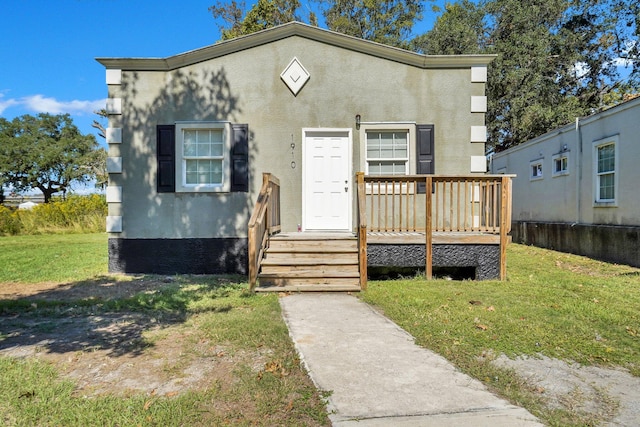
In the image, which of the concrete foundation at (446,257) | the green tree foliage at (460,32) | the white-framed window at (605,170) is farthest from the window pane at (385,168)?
the green tree foliage at (460,32)

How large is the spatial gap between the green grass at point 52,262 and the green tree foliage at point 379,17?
650 inches

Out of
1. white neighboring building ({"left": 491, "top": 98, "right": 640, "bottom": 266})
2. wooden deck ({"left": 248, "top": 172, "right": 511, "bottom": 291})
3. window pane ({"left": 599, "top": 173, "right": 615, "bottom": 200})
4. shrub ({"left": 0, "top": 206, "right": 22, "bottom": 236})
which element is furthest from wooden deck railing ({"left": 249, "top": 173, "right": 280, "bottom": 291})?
shrub ({"left": 0, "top": 206, "right": 22, "bottom": 236})

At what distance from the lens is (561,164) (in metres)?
11.9

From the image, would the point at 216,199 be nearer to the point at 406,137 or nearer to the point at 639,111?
the point at 406,137

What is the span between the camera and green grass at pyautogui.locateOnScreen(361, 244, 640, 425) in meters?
3.19

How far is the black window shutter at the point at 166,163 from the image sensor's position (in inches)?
310

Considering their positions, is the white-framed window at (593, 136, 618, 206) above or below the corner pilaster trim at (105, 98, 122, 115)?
below

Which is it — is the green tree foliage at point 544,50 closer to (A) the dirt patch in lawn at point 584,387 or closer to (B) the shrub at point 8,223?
(A) the dirt patch in lawn at point 584,387

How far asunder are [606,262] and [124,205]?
1074cm

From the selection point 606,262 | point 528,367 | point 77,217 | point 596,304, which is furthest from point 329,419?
point 77,217

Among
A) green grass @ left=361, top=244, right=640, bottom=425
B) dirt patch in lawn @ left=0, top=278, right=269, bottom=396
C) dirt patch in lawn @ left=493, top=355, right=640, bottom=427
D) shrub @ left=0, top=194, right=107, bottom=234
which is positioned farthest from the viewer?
shrub @ left=0, top=194, right=107, bottom=234

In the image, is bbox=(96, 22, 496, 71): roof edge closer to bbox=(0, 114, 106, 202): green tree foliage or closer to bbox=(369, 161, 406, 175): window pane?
bbox=(369, 161, 406, 175): window pane

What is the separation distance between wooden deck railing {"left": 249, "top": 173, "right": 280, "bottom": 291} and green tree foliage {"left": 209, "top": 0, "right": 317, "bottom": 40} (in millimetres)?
14906

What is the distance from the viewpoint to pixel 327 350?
3428mm
